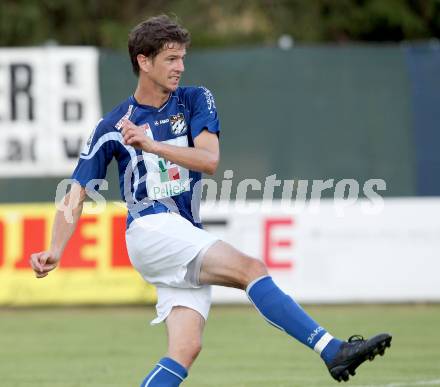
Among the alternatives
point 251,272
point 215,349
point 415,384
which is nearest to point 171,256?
point 251,272

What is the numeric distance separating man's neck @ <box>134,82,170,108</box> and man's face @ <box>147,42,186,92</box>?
10 cm

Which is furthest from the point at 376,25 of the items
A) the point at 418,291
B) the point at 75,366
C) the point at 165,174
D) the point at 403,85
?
the point at 165,174

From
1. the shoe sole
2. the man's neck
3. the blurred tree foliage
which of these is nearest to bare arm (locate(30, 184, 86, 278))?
the man's neck

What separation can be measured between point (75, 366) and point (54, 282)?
3638mm

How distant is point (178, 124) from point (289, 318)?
109cm

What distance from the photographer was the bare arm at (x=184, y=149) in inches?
206

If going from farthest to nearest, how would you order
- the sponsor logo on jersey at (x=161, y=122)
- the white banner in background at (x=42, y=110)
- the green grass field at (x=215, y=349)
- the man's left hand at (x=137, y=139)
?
the white banner in background at (x=42, y=110) < the green grass field at (x=215, y=349) < the sponsor logo on jersey at (x=161, y=122) < the man's left hand at (x=137, y=139)

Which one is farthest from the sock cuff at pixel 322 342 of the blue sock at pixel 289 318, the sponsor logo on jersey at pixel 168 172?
the sponsor logo on jersey at pixel 168 172

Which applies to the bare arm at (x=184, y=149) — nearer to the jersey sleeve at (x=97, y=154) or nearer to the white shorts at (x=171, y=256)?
the jersey sleeve at (x=97, y=154)

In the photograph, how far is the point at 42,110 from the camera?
12398mm

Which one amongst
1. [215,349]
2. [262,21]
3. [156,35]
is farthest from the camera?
[262,21]

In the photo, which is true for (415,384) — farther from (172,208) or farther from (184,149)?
(184,149)

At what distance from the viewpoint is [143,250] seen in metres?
5.58

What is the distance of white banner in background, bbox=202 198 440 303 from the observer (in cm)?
1198
